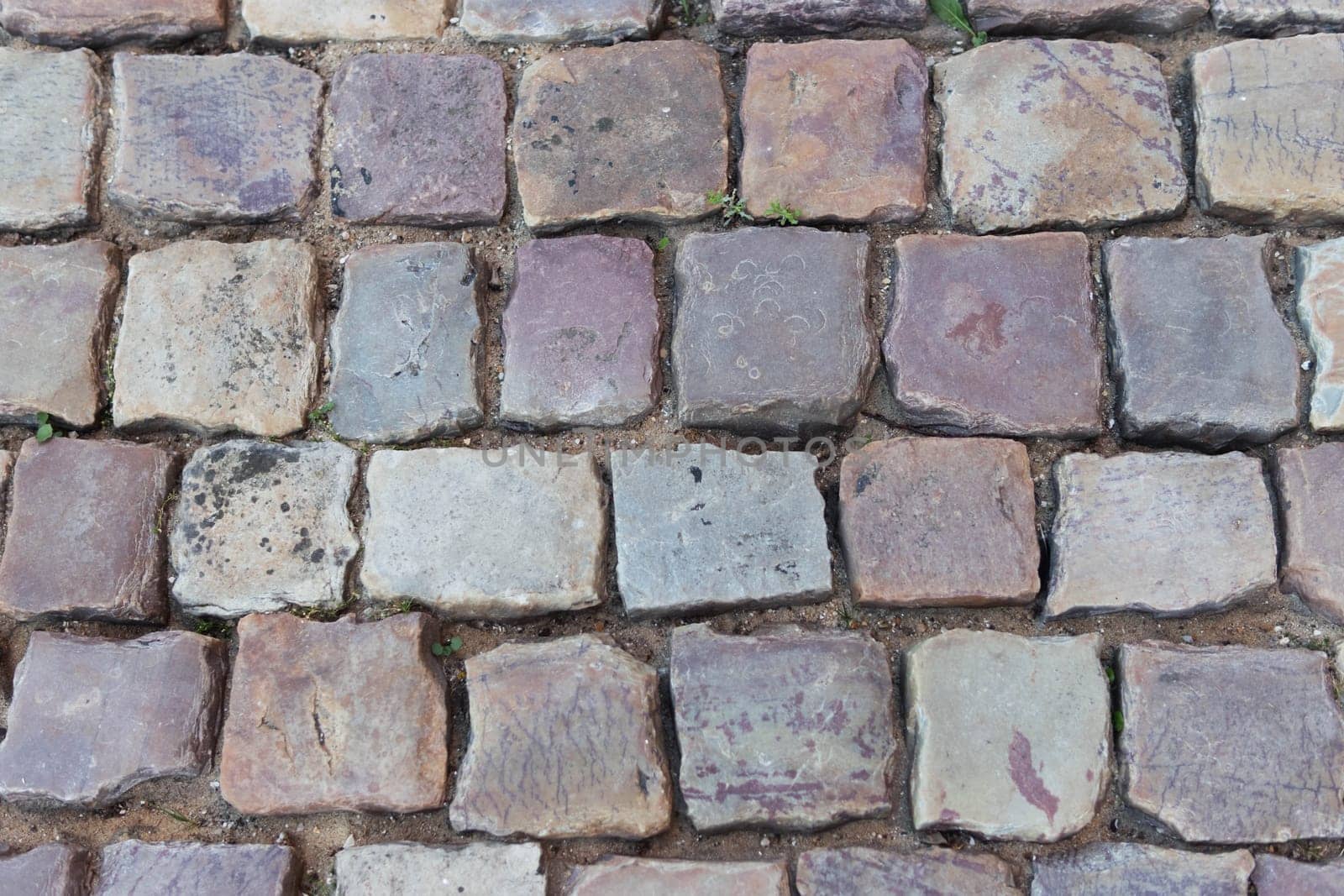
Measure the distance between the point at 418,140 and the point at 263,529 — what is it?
755 millimetres

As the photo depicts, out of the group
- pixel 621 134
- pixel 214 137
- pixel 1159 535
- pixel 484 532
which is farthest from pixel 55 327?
pixel 1159 535

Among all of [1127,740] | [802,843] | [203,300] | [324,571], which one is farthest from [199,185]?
[1127,740]

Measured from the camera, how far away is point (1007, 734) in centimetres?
166

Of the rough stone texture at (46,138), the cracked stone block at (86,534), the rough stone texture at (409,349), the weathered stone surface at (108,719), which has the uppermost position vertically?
the rough stone texture at (46,138)

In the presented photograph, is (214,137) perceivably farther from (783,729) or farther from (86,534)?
(783,729)

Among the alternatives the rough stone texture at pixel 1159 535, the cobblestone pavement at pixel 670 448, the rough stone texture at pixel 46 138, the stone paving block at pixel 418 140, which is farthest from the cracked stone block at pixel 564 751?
the rough stone texture at pixel 46 138

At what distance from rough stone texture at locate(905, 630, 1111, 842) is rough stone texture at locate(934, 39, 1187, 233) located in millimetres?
758

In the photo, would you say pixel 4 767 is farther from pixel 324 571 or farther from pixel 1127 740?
pixel 1127 740

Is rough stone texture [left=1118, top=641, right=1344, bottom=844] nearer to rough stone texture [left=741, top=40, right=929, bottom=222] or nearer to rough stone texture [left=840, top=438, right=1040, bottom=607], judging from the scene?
rough stone texture [left=840, top=438, right=1040, bottom=607]

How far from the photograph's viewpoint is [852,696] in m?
1.68

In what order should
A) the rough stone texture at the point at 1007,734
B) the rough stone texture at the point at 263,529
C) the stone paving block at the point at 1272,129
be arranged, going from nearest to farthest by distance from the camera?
1. the rough stone texture at the point at 1007,734
2. the rough stone texture at the point at 263,529
3. the stone paving block at the point at 1272,129

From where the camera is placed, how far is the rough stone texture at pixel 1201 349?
1.78 m

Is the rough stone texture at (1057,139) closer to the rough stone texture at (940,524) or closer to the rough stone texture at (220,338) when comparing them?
the rough stone texture at (940,524)

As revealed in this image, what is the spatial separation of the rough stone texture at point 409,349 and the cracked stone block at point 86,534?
1.15 feet
